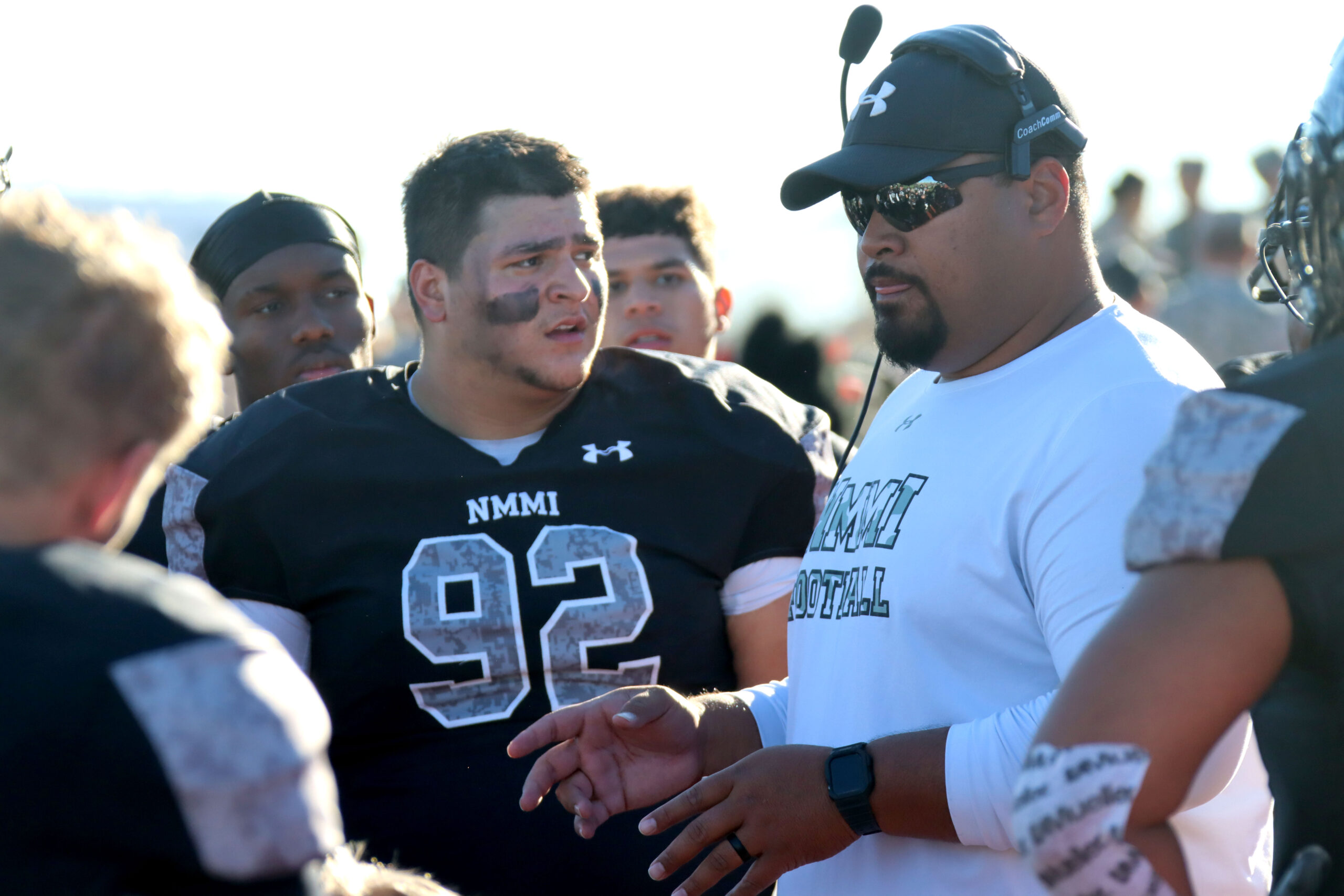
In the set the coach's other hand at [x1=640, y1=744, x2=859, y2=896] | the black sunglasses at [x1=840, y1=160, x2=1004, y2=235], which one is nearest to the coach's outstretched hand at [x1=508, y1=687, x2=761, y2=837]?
the coach's other hand at [x1=640, y1=744, x2=859, y2=896]

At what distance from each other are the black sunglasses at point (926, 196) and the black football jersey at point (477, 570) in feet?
3.01

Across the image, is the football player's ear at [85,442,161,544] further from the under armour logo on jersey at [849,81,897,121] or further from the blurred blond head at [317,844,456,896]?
the under armour logo on jersey at [849,81,897,121]

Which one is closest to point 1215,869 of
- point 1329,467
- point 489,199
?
point 1329,467

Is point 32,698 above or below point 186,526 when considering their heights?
above

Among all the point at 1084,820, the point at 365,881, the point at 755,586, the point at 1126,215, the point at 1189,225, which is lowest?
the point at 755,586

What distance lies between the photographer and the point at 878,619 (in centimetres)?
201

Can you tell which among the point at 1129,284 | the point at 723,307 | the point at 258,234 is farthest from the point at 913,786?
the point at 1129,284

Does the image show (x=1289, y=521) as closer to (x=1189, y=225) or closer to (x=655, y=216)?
(x=655, y=216)

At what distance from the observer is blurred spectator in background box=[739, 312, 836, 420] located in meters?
5.55

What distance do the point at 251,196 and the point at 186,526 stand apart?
1.48 metres

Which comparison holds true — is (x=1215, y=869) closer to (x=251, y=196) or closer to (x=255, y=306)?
(x=255, y=306)

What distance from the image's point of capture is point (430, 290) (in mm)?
3250

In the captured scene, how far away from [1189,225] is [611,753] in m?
8.69

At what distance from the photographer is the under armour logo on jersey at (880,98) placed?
227 centimetres
